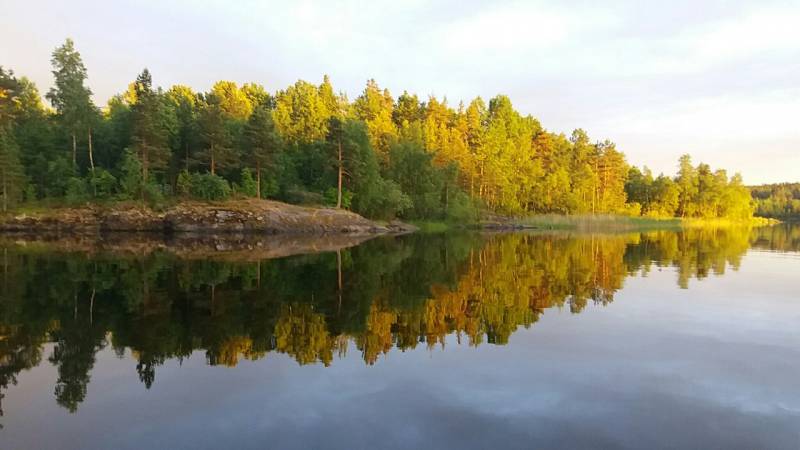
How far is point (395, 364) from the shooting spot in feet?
30.8

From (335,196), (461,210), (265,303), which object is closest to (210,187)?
(335,196)

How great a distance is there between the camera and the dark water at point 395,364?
6.45m

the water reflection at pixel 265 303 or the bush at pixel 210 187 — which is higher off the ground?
the bush at pixel 210 187

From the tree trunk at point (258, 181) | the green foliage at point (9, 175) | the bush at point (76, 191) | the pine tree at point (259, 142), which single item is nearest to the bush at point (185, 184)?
the pine tree at point (259, 142)

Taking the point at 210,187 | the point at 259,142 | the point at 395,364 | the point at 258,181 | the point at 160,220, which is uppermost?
the point at 259,142

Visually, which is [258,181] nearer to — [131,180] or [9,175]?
[131,180]

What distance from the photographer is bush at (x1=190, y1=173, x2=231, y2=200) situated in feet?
181

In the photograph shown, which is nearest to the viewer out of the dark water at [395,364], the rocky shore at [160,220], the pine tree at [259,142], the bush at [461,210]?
the dark water at [395,364]

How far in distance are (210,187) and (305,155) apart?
22931 mm

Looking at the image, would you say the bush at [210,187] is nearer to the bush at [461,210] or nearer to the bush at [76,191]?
the bush at [76,191]

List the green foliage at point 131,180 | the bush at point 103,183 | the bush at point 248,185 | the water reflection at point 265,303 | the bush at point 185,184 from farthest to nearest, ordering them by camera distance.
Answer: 1. the bush at point 248,185
2. the bush at point 185,184
3. the bush at point 103,183
4. the green foliage at point 131,180
5. the water reflection at point 265,303

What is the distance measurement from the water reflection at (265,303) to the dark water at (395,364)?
0.28 ft

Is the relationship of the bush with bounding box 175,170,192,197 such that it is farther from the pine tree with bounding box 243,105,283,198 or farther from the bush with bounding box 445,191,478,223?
the bush with bounding box 445,191,478,223

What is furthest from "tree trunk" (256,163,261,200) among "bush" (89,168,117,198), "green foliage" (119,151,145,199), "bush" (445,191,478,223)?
"bush" (445,191,478,223)
